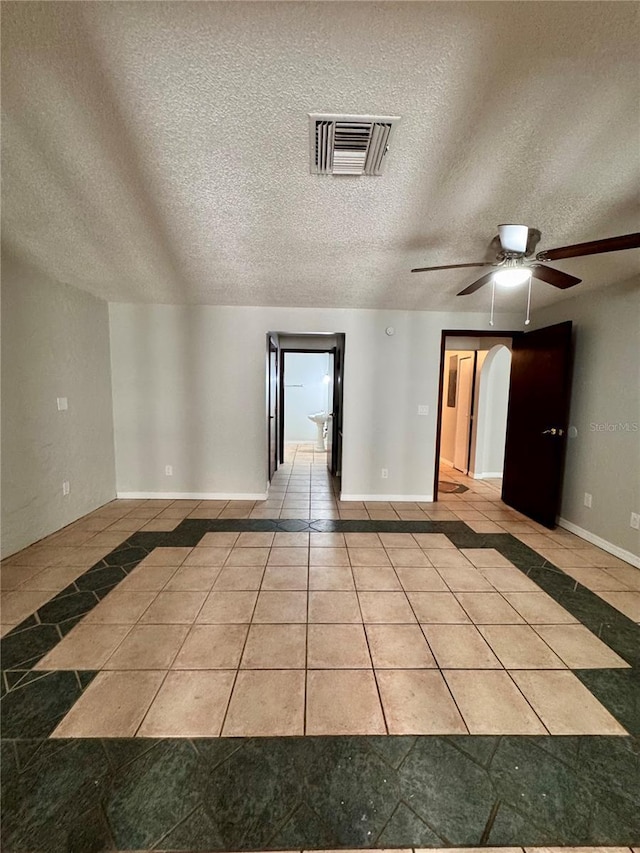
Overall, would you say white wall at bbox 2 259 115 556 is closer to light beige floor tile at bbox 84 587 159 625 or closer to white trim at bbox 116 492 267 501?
white trim at bbox 116 492 267 501

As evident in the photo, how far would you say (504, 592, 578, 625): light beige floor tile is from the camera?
2.03 meters

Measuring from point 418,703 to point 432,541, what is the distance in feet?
5.68

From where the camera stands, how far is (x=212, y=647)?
69.7 inches

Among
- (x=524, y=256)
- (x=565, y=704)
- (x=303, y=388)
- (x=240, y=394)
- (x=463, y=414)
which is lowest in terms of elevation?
(x=565, y=704)

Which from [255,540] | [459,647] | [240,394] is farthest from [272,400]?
[459,647]

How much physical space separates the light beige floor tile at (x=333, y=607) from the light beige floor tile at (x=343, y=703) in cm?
38

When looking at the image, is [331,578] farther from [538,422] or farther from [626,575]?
[538,422]

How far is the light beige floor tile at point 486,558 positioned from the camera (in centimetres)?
268

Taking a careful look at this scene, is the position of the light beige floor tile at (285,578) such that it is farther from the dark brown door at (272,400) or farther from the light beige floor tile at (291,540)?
the dark brown door at (272,400)

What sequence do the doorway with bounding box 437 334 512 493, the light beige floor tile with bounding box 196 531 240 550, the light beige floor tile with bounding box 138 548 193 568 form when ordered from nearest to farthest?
the light beige floor tile with bounding box 138 548 193 568
the light beige floor tile with bounding box 196 531 240 550
the doorway with bounding box 437 334 512 493

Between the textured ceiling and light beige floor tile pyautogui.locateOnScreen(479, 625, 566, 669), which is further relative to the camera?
light beige floor tile pyautogui.locateOnScreen(479, 625, 566, 669)

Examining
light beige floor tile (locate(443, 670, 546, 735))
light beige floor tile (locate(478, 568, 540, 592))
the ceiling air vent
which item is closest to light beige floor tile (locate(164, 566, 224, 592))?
light beige floor tile (locate(443, 670, 546, 735))

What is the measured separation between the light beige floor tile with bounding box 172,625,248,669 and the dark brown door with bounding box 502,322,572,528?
10.7ft

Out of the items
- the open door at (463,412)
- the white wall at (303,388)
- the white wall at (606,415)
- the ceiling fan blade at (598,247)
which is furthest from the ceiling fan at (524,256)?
the white wall at (303,388)
